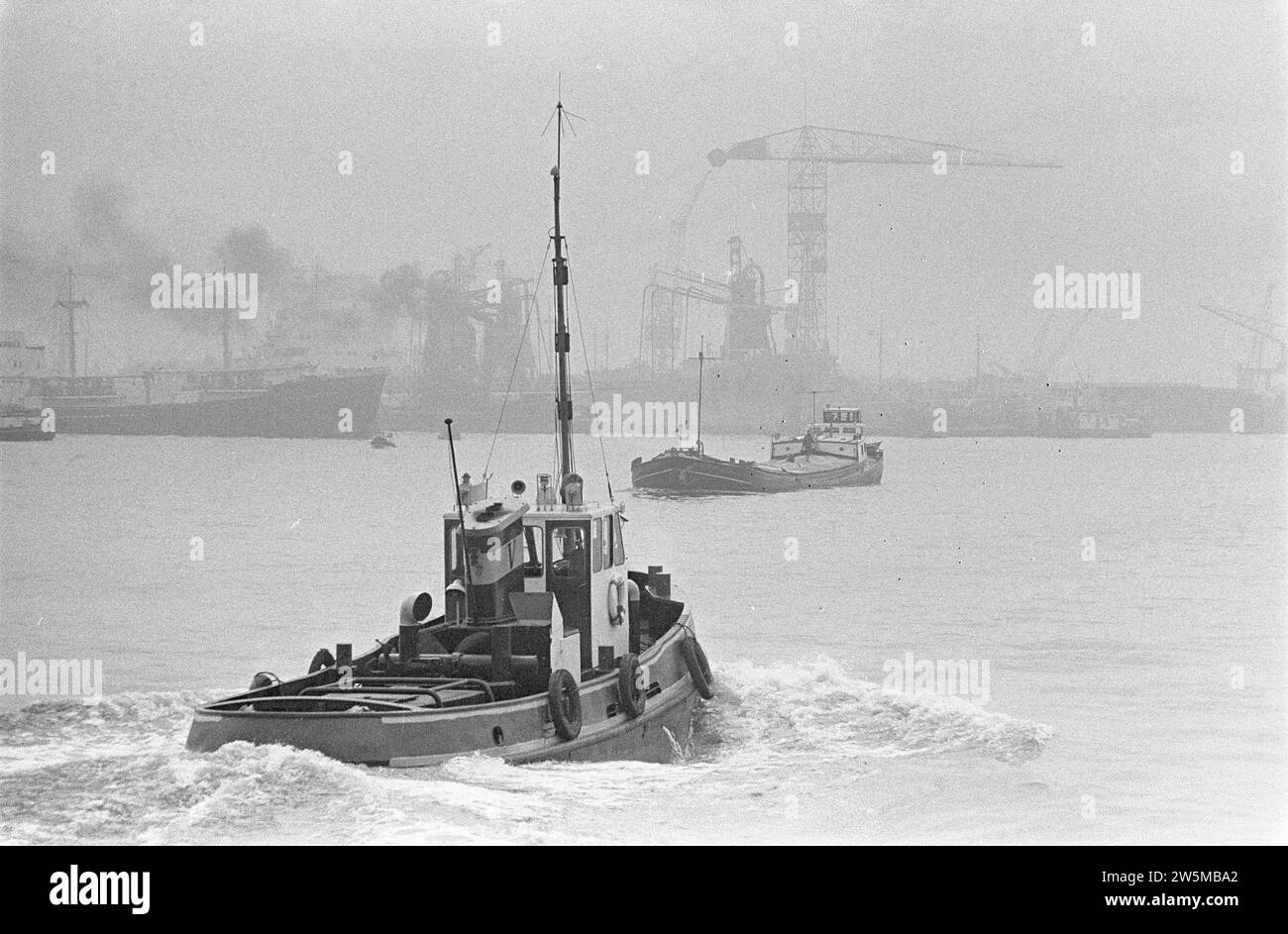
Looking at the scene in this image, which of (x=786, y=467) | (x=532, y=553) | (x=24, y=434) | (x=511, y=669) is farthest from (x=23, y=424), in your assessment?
(x=511, y=669)

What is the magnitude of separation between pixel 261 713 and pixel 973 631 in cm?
1547

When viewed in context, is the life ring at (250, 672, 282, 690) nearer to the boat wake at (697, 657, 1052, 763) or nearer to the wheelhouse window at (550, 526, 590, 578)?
the wheelhouse window at (550, 526, 590, 578)

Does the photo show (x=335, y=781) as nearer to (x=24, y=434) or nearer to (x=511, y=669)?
(x=511, y=669)

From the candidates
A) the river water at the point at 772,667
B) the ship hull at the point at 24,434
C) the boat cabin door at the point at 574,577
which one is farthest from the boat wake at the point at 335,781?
the ship hull at the point at 24,434

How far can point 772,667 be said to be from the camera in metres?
19.8

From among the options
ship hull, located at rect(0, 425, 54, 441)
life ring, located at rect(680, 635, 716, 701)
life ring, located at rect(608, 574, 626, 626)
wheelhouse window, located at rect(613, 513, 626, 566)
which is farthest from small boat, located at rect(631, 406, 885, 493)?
ship hull, located at rect(0, 425, 54, 441)

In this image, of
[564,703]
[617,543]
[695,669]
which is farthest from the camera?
[695,669]

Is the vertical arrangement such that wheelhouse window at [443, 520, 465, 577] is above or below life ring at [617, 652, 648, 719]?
above

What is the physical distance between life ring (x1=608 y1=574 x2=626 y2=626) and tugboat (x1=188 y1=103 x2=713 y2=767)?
0.8 inches

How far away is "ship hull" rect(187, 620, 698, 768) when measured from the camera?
442 inches

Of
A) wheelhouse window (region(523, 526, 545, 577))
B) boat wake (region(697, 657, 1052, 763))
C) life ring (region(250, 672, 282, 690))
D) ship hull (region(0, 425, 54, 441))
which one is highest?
ship hull (region(0, 425, 54, 441))

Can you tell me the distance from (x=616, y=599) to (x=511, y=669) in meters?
2.31

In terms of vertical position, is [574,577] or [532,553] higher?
[532,553]

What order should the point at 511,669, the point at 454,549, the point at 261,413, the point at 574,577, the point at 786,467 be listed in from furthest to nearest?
the point at 261,413 < the point at 786,467 < the point at 574,577 < the point at 454,549 < the point at 511,669
